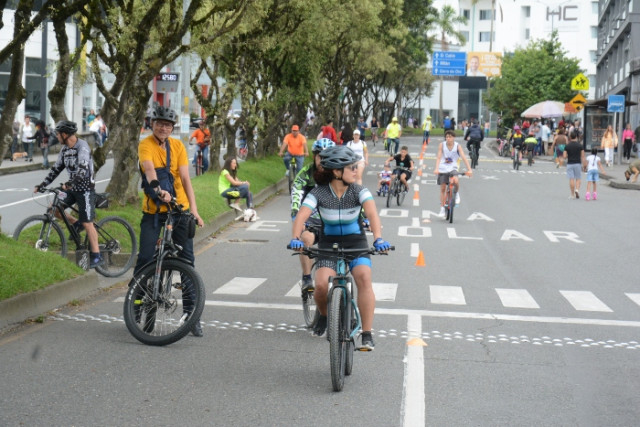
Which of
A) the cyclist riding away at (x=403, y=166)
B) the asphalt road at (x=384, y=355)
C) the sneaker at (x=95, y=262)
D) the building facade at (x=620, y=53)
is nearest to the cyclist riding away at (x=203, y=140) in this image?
the cyclist riding away at (x=403, y=166)

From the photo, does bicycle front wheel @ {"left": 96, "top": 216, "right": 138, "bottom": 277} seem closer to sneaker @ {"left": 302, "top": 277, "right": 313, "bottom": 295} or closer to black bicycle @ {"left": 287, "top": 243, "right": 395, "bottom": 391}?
sneaker @ {"left": 302, "top": 277, "right": 313, "bottom": 295}

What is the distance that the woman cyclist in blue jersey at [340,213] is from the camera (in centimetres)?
777

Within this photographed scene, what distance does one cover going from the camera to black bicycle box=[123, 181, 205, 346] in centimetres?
872

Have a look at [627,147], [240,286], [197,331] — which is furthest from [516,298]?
[627,147]

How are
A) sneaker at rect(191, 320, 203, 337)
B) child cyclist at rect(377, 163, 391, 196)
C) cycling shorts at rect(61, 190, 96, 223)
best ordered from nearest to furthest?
sneaker at rect(191, 320, 203, 337), cycling shorts at rect(61, 190, 96, 223), child cyclist at rect(377, 163, 391, 196)

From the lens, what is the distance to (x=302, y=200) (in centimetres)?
896

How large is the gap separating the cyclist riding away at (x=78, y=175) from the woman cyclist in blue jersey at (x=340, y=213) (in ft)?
16.9

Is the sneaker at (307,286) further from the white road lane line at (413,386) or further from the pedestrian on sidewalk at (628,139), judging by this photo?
Answer: the pedestrian on sidewalk at (628,139)

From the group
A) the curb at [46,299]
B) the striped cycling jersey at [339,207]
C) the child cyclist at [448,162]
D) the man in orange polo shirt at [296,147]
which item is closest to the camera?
the striped cycling jersey at [339,207]

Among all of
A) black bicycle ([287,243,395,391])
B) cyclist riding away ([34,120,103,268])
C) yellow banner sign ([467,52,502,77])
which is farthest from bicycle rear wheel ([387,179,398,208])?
yellow banner sign ([467,52,502,77])

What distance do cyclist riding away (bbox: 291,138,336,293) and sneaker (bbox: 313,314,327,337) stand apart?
1.57 feet

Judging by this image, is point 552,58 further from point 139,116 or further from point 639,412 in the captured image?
point 639,412

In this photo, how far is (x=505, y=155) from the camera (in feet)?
182

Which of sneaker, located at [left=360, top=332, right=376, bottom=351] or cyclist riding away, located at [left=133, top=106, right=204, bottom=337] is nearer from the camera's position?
sneaker, located at [left=360, top=332, right=376, bottom=351]
